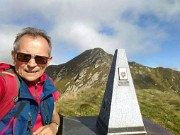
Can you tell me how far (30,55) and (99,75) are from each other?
508 feet

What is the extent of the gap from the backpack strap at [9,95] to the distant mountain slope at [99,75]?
14552 centimetres

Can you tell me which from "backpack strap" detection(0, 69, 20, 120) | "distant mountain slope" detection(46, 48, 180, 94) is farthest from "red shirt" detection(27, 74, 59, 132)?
"distant mountain slope" detection(46, 48, 180, 94)

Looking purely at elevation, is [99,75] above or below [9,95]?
above

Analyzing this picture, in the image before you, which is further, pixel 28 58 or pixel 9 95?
pixel 28 58

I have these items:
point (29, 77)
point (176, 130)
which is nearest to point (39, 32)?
point (29, 77)

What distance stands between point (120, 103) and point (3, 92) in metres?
6.94

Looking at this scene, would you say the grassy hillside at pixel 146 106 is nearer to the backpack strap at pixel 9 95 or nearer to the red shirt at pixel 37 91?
the red shirt at pixel 37 91

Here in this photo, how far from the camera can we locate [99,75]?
15788 cm

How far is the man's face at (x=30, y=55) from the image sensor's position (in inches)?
129

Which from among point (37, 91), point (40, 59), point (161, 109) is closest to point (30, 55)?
point (40, 59)

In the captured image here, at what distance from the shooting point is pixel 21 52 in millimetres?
3291

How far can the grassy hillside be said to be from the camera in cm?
1666

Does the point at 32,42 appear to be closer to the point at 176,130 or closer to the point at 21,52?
the point at 21,52

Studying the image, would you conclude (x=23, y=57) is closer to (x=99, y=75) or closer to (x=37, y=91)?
(x=37, y=91)
